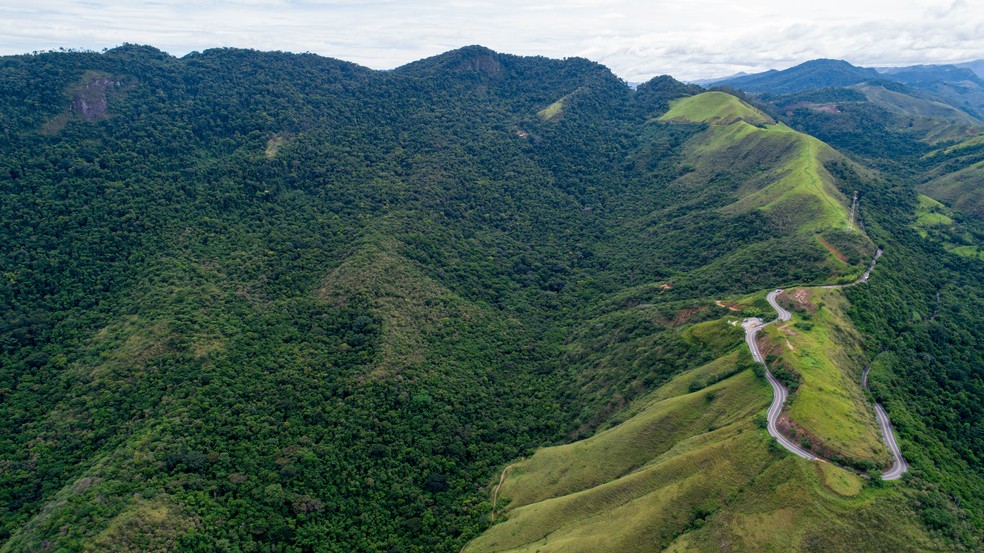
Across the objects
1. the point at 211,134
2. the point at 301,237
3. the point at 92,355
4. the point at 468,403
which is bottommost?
the point at 468,403

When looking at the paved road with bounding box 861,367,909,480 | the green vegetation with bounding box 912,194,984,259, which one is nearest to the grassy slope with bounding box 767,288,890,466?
the paved road with bounding box 861,367,909,480

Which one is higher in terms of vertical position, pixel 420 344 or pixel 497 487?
pixel 420 344

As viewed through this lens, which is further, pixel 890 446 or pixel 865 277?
pixel 865 277

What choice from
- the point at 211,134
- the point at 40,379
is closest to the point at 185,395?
the point at 40,379

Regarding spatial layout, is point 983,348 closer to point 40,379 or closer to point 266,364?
point 266,364

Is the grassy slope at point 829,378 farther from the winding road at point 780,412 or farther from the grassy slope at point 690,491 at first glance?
the grassy slope at point 690,491

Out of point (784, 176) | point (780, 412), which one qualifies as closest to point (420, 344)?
point (780, 412)

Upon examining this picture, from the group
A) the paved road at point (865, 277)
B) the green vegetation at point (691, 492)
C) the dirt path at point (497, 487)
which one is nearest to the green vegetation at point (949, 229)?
the paved road at point (865, 277)

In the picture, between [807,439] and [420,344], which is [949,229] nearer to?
[807,439]
